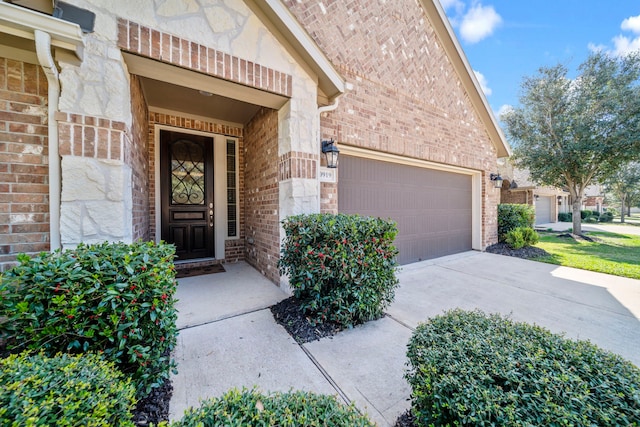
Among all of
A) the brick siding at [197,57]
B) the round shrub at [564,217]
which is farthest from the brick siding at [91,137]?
the round shrub at [564,217]

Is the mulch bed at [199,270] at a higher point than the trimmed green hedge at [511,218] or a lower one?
lower

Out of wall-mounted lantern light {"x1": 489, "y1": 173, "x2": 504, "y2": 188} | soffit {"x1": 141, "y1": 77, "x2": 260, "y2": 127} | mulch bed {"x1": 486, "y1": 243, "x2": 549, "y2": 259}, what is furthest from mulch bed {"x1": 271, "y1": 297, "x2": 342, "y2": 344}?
wall-mounted lantern light {"x1": 489, "y1": 173, "x2": 504, "y2": 188}

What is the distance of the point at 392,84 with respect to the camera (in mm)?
5098

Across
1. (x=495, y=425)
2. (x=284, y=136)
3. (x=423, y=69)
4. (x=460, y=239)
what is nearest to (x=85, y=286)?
(x=495, y=425)

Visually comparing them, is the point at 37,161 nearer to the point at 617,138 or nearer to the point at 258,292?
the point at 258,292

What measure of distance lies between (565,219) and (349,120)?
25241 mm

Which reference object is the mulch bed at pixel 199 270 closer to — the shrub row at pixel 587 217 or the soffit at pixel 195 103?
the soffit at pixel 195 103

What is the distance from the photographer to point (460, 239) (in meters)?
7.20

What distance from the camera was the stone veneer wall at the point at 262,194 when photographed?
396 cm

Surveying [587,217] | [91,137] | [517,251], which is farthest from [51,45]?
[587,217]

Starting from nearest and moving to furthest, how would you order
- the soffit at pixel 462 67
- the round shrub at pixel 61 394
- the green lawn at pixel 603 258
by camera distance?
the round shrub at pixel 61 394 < the green lawn at pixel 603 258 < the soffit at pixel 462 67

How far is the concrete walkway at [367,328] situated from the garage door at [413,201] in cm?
122

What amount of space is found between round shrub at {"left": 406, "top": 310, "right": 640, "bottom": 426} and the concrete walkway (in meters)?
0.45

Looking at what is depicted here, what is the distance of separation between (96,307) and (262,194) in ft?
10.1
